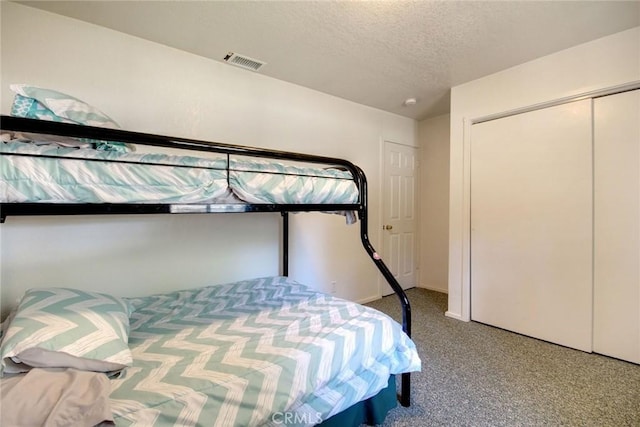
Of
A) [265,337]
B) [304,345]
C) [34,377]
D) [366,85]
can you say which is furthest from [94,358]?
[366,85]

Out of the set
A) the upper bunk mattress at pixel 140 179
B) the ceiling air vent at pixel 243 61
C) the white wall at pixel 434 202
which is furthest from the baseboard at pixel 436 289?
the ceiling air vent at pixel 243 61

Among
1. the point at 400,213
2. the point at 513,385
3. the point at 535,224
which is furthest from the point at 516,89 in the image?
the point at 513,385

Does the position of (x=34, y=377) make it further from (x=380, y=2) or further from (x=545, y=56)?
(x=545, y=56)

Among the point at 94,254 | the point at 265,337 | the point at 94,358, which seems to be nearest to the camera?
the point at 94,358

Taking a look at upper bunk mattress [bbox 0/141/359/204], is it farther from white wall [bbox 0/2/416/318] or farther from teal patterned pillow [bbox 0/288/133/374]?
white wall [bbox 0/2/416/318]

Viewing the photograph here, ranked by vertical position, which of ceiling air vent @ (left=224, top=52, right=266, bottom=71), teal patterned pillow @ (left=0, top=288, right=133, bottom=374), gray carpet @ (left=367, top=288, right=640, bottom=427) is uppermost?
ceiling air vent @ (left=224, top=52, right=266, bottom=71)

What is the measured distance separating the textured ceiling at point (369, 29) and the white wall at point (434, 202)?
4.03ft

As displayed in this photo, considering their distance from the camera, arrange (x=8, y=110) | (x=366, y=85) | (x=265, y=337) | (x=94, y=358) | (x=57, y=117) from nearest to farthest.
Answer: (x=94, y=358) → (x=57, y=117) → (x=265, y=337) → (x=8, y=110) → (x=366, y=85)

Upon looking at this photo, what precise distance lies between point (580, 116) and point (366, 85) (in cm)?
169

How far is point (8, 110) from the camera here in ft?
5.29

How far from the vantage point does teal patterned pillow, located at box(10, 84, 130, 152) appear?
1.11 meters

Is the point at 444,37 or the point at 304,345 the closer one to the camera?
the point at 304,345

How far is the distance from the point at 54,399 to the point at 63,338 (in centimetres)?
26
